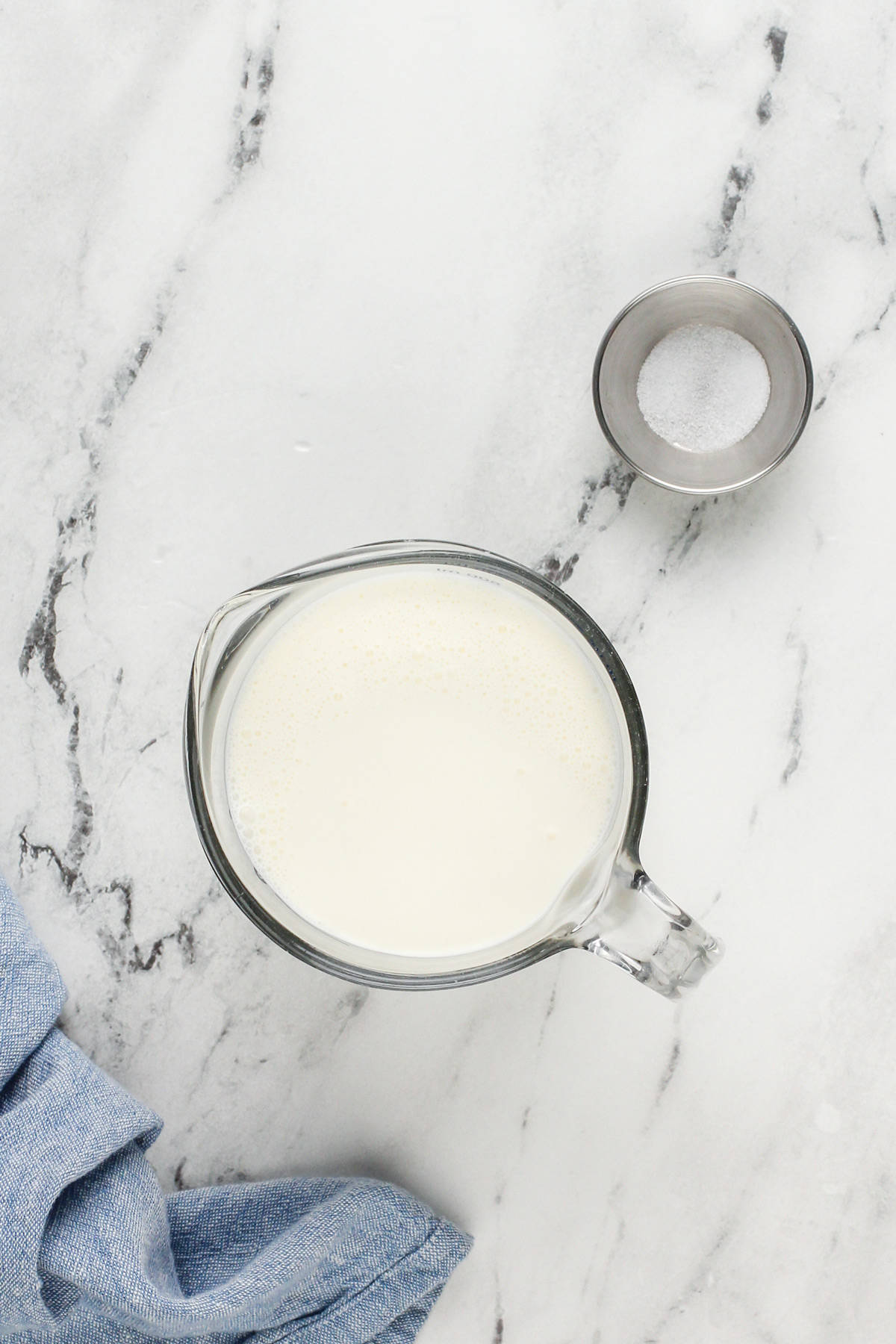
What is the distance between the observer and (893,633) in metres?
0.90

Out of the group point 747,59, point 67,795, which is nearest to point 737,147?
point 747,59

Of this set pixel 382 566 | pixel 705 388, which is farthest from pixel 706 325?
pixel 382 566

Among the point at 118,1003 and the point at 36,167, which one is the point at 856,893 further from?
the point at 36,167

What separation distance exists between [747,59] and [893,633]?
0.48 metres

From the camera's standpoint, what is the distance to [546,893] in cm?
71

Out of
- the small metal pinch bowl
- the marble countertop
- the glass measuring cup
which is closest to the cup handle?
the glass measuring cup

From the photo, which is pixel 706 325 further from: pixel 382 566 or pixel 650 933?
pixel 650 933

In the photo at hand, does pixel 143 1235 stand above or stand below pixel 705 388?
below

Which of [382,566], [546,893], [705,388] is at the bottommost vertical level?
[546,893]

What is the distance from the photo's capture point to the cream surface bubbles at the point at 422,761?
2.24 ft

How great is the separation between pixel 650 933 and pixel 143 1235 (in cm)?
48

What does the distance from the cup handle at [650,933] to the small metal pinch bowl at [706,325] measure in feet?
1.08

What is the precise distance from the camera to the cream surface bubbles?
0.68m

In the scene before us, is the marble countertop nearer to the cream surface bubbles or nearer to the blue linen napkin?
the blue linen napkin
